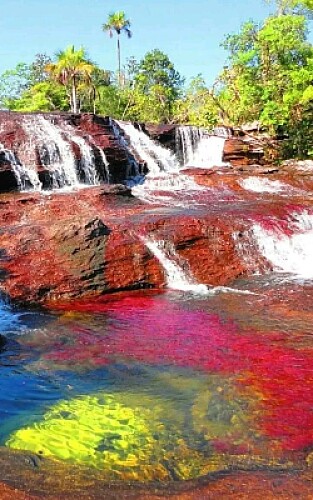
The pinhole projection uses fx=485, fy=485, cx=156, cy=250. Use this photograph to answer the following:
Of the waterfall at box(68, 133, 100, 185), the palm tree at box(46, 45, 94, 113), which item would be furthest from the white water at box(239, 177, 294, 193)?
the palm tree at box(46, 45, 94, 113)

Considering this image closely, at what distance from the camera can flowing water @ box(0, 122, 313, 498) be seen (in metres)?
3.94

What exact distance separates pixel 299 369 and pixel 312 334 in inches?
48.5

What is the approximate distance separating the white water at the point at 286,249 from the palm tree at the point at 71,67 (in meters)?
26.6

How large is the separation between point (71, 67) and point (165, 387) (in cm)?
3399

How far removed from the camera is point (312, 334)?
6.79 metres

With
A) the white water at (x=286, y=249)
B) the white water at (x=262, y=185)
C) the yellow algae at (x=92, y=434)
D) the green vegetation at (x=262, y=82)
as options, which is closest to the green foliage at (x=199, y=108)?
the green vegetation at (x=262, y=82)

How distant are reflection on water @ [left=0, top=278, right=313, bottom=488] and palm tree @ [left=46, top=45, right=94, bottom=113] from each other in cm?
2997

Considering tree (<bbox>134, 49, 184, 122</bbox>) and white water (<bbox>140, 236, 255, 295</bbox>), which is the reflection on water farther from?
tree (<bbox>134, 49, 184, 122</bbox>)

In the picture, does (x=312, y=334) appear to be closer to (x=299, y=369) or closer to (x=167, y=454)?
(x=299, y=369)

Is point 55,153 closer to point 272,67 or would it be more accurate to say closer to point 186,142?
point 186,142

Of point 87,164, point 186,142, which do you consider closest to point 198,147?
point 186,142

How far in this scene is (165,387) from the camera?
5.32 meters

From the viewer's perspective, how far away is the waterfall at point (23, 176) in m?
17.1

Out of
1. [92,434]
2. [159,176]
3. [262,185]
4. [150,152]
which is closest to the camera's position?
[92,434]
